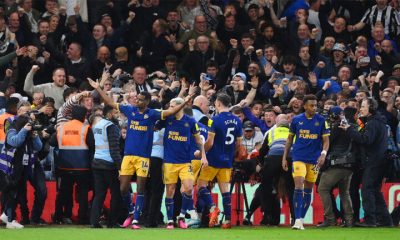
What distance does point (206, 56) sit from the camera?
3019 cm

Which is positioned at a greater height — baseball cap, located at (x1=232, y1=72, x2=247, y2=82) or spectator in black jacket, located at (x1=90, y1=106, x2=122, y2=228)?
baseball cap, located at (x1=232, y1=72, x2=247, y2=82)

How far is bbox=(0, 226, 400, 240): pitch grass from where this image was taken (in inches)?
844

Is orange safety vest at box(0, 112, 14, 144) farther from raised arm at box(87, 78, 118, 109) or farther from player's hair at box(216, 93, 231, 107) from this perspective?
player's hair at box(216, 93, 231, 107)

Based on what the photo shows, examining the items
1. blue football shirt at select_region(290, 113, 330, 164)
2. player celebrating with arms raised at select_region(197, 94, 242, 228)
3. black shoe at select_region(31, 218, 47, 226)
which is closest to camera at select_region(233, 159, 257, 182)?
player celebrating with arms raised at select_region(197, 94, 242, 228)

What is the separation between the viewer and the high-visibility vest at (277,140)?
25.2 m

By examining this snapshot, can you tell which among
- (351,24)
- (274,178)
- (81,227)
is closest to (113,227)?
(81,227)

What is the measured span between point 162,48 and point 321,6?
4278 mm

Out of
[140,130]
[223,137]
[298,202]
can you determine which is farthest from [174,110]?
[298,202]

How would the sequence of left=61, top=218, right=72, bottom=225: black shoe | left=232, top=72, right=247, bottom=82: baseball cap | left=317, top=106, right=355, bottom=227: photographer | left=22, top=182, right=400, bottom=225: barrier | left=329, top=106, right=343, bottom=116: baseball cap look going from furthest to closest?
left=232, top=72, right=247, bottom=82: baseball cap < left=22, top=182, right=400, bottom=225: barrier < left=61, top=218, right=72, bottom=225: black shoe < left=317, top=106, right=355, bottom=227: photographer < left=329, top=106, right=343, bottom=116: baseball cap

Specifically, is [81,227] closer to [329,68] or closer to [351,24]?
[329,68]

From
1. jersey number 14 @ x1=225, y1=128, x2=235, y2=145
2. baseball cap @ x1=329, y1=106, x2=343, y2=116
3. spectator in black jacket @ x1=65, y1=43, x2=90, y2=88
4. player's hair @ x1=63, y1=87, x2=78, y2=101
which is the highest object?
spectator in black jacket @ x1=65, y1=43, x2=90, y2=88

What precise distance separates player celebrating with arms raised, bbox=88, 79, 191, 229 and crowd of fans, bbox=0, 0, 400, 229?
4.56 ft

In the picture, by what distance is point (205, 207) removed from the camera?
24.6 meters

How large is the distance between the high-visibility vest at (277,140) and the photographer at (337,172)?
0.86 metres
